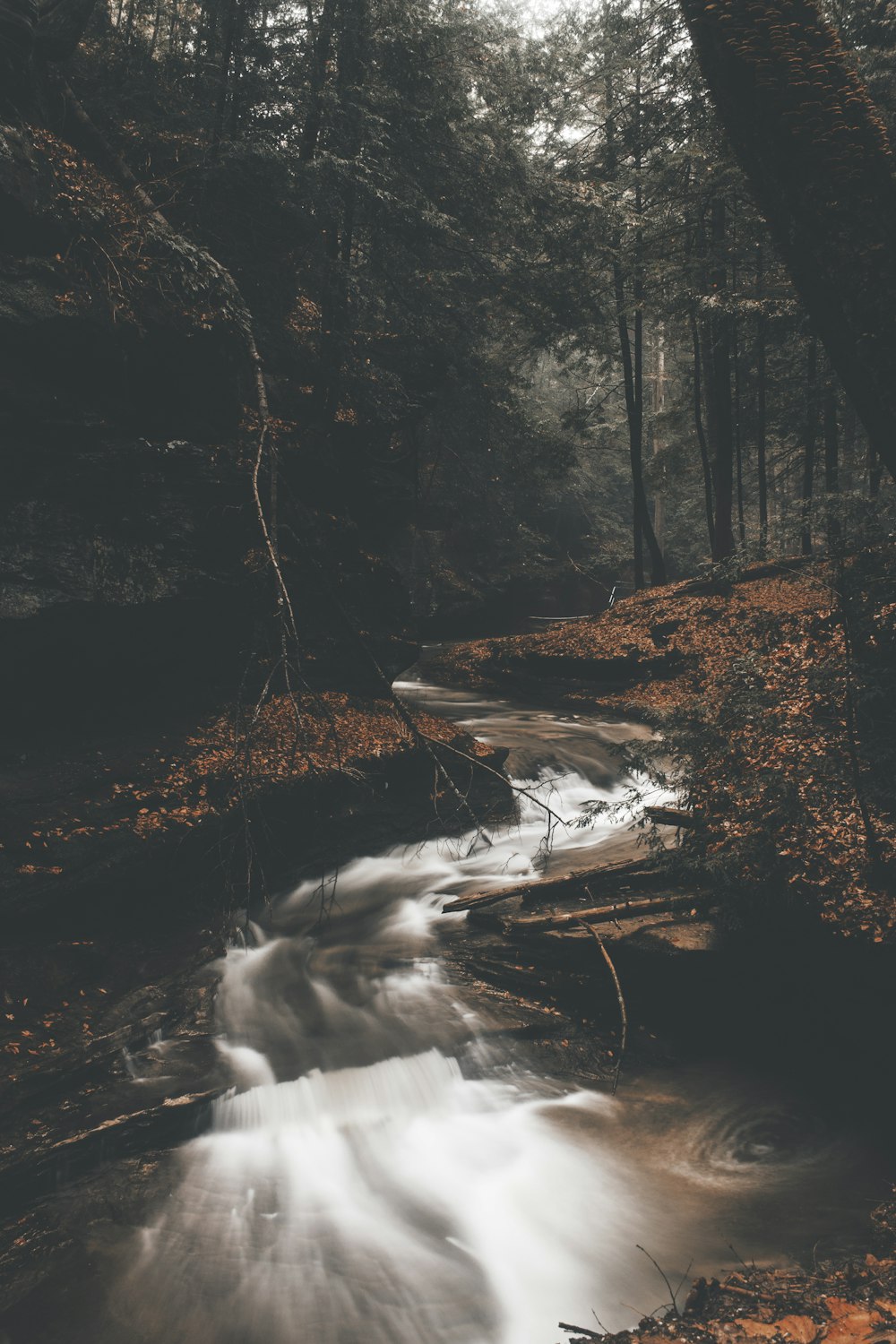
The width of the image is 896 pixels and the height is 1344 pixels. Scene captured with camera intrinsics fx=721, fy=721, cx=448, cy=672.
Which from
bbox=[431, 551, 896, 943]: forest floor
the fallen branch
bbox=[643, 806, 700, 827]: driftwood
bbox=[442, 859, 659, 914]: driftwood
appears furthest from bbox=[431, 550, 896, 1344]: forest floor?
the fallen branch

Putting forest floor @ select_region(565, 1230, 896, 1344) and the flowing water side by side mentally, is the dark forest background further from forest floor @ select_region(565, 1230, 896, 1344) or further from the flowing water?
the flowing water

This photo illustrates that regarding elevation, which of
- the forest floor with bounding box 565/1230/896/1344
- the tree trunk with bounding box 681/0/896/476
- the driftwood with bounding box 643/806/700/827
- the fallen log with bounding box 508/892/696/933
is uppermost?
the tree trunk with bounding box 681/0/896/476

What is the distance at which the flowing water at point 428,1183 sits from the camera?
3848 millimetres

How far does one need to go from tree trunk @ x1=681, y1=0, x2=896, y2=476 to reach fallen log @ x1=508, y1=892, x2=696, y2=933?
4.07 m

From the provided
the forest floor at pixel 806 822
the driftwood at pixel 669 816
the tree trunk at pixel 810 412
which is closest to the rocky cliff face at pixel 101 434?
the forest floor at pixel 806 822

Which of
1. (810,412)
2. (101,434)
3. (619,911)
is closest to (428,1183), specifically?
(619,911)

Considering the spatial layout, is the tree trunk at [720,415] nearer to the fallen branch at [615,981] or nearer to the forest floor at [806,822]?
the forest floor at [806,822]

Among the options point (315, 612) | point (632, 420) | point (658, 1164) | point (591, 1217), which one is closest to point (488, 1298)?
point (591, 1217)

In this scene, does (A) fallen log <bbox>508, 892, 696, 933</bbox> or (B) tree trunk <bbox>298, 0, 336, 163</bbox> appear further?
(B) tree trunk <bbox>298, 0, 336, 163</bbox>

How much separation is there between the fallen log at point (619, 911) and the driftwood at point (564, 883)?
30cm

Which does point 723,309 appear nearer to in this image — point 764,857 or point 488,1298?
point 764,857

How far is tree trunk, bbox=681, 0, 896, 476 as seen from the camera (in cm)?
267

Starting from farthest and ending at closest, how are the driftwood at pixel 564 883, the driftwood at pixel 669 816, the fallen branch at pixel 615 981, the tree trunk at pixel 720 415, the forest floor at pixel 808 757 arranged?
the tree trunk at pixel 720 415
the driftwood at pixel 564 883
the driftwood at pixel 669 816
the fallen branch at pixel 615 981
the forest floor at pixel 808 757

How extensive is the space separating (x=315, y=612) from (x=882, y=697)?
7187 millimetres
